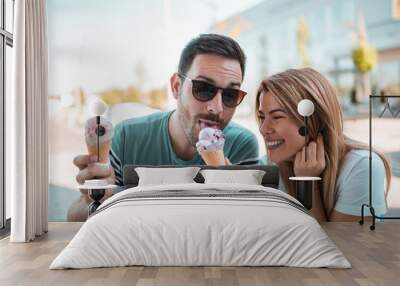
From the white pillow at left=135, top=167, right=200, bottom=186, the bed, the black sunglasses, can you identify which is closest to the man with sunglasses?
the black sunglasses

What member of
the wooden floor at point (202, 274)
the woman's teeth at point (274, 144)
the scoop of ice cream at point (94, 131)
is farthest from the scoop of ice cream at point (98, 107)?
the wooden floor at point (202, 274)

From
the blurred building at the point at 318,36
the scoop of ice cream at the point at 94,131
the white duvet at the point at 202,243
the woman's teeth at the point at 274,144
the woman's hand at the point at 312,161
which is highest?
the blurred building at the point at 318,36

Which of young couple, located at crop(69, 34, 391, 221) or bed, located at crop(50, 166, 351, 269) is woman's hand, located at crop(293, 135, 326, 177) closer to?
young couple, located at crop(69, 34, 391, 221)

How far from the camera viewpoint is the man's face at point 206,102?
7.43 metres

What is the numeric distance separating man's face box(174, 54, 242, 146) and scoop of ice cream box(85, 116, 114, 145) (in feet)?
2.87

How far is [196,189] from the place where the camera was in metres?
5.65

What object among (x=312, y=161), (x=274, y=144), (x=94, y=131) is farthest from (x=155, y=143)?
(x=312, y=161)

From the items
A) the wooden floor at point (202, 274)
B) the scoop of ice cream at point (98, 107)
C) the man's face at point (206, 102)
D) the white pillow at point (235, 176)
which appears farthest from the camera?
the man's face at point (206, 102)

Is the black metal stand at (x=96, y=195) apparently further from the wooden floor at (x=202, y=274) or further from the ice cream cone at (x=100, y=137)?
the wooden floor at (x=202, y=274)

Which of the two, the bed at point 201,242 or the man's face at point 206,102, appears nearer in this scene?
the bed at point 201,242

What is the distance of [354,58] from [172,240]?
13.3 ft

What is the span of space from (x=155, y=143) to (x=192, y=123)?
51 centimetres

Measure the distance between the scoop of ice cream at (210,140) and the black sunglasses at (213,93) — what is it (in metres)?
0.35

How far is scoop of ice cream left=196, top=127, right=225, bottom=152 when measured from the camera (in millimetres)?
7480
